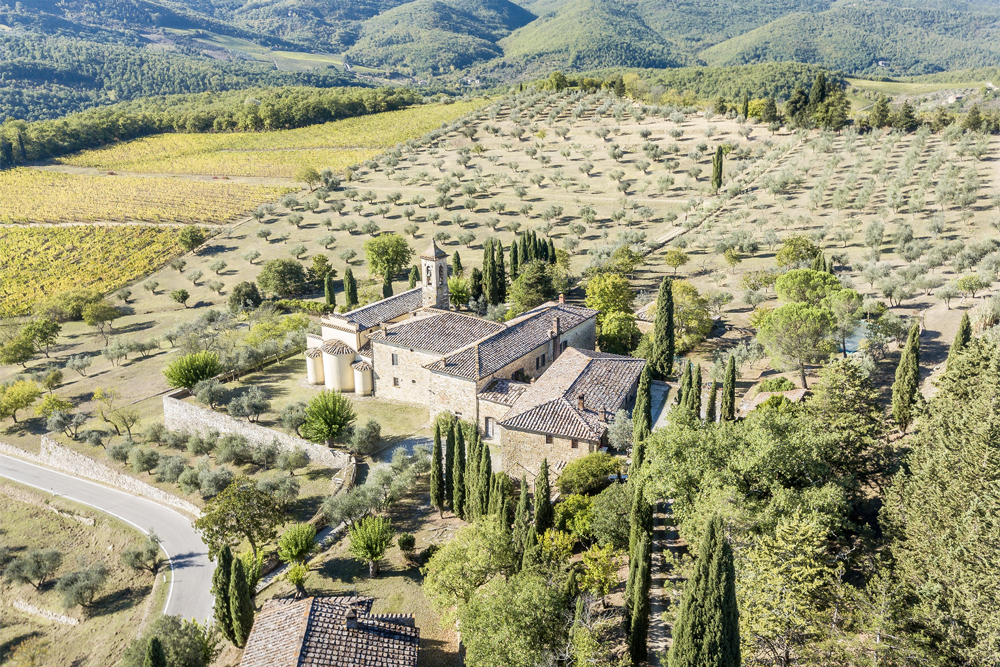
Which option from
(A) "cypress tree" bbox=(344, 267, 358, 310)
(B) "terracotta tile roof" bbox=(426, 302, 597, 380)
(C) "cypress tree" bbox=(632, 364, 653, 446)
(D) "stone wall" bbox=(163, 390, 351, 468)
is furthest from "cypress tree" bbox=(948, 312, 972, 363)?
(A) "cypress tree" bbox=(344, 267, 358, 310)

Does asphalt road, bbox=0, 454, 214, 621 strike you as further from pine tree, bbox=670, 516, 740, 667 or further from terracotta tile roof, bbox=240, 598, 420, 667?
pine tree, bbox=670, 516, 740, 667

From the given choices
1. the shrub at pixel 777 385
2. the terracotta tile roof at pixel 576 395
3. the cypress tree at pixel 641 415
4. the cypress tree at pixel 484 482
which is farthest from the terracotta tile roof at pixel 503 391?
the shrub at pixel 777 385

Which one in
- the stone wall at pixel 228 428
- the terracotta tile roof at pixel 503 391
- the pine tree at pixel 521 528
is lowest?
the stone wall at pixel 228 428

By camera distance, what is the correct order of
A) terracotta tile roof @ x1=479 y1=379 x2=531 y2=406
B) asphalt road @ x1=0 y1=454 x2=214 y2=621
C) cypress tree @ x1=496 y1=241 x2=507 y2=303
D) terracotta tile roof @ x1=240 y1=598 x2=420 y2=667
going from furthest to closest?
cypress tree @ x1=496 y1=241 x2=507 y2=303 → terracotta tile roof @ x1=479 y1=379 x2=531 y2=406 → asphalt road @ x1=0 y1=454 x2=214 y2=621 → terracotta tile roof @ x1=240 y1=598 x2=420 y2=667

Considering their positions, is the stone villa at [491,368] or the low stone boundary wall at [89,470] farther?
the low stone boundary wall at [89,470]

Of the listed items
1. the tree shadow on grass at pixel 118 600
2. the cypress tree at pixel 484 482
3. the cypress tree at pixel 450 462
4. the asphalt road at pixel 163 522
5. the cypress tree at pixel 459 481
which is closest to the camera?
the cypress tree at pixel 484 482

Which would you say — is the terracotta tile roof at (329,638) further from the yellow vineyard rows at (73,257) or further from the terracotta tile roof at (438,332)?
the yellow vineyard rows at (73,257)

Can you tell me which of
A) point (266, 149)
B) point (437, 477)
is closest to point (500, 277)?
point (437, 477)
